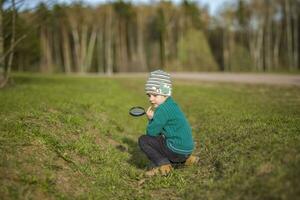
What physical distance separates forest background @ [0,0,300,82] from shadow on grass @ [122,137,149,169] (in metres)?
52.1

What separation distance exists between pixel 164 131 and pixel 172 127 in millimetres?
189

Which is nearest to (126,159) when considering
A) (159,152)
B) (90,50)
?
(159,152)

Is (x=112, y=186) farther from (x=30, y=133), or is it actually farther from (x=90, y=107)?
(x=90, y=107)

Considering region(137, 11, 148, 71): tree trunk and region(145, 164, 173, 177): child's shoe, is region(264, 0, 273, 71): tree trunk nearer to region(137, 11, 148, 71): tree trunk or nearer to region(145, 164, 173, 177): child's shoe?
region(137, 11, 148, 71): tree trunk

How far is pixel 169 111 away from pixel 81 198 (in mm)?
2251

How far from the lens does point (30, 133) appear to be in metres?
8.80

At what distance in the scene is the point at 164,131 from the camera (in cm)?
820

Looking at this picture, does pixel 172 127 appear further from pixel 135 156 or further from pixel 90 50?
pixel 90 50

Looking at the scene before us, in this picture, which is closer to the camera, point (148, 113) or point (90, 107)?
point (148, 113)

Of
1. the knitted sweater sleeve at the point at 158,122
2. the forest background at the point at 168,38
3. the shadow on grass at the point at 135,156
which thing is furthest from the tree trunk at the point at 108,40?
the knitted sweater sleeve at the point at 158,122

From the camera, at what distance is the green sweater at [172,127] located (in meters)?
8.03

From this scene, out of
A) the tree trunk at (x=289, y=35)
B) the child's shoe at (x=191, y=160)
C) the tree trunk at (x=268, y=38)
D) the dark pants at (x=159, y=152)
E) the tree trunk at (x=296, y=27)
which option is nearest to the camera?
the dark pants at (x=159, y=152)

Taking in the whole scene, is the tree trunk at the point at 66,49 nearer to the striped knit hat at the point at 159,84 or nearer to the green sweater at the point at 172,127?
the striped knit hat at the point at 159,84

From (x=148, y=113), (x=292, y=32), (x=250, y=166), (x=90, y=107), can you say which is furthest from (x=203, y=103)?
(x=292, y=32)
